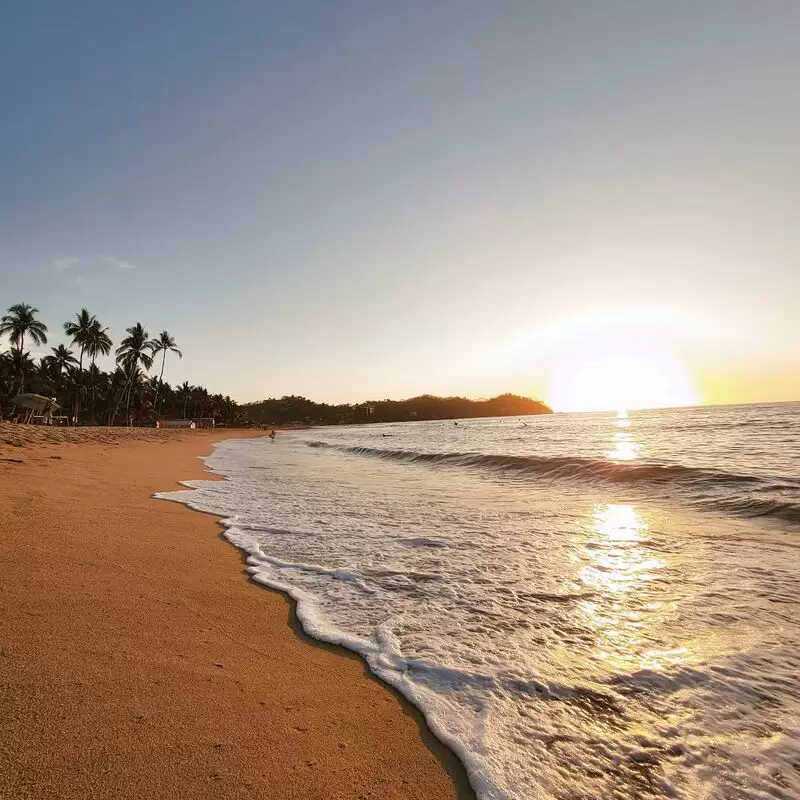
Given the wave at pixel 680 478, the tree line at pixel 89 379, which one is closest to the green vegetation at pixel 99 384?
the tree line at pixel 89 379

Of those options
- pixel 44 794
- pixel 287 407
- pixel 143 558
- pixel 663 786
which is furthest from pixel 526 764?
pixel 287 407

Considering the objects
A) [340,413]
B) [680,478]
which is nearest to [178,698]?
[680,478]

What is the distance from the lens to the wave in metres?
8.76

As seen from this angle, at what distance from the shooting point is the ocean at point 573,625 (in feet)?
7.53

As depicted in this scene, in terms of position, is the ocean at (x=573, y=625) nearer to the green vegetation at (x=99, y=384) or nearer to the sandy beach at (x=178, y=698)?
the sandy beach at (x=178, y=698)

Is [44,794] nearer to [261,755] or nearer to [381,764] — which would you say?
[261,755]

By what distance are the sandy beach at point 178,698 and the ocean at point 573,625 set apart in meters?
0.30

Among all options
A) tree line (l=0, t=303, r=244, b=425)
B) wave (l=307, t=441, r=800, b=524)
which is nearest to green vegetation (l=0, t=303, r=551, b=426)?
tree line (l=0, t=303, r=244, b=425)

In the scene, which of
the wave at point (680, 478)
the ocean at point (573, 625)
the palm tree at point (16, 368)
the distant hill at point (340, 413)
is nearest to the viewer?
the ocean at point (573, 625)

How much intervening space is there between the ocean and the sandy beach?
11.9 inches

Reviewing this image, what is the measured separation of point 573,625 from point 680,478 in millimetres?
10532

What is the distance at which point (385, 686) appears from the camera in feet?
9.61

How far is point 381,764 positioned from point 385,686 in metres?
0.72

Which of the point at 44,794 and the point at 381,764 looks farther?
the point at 381,764
